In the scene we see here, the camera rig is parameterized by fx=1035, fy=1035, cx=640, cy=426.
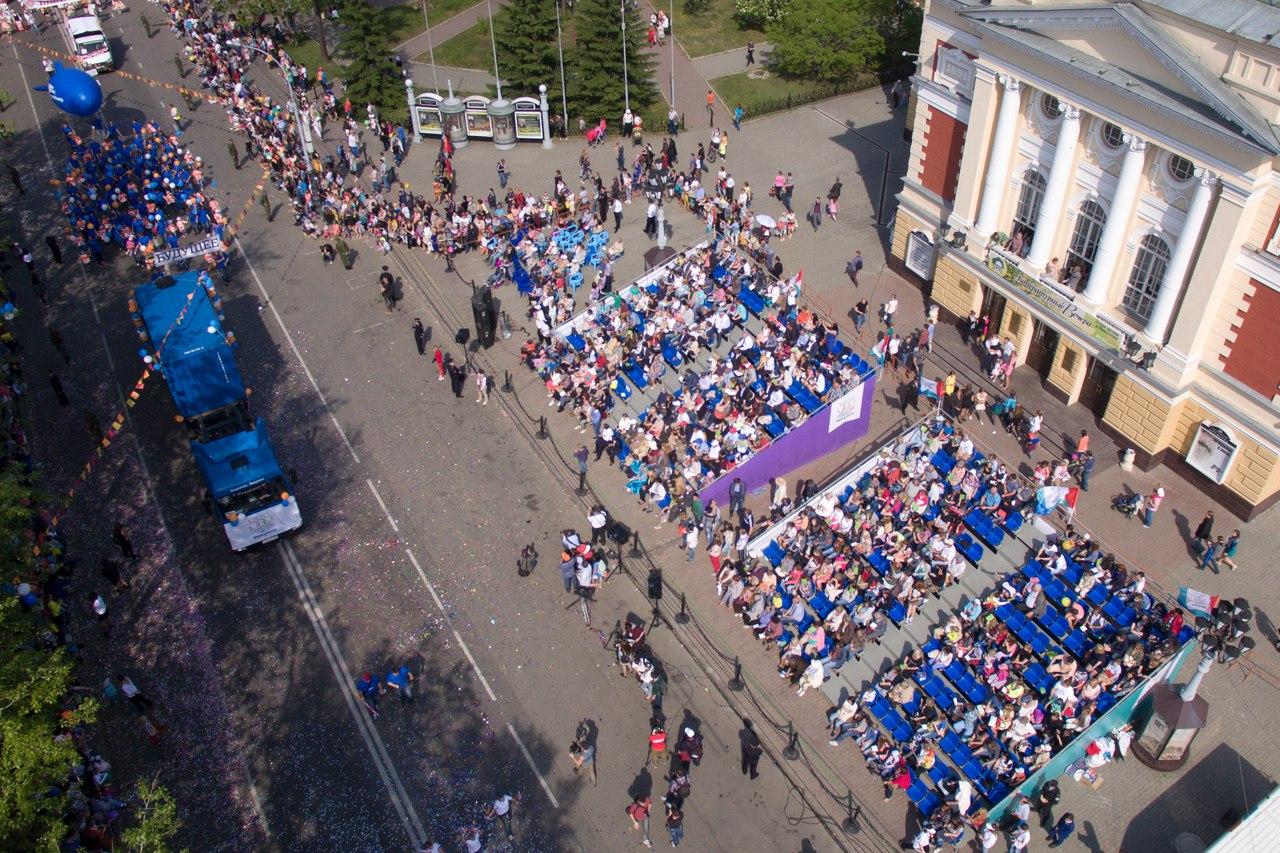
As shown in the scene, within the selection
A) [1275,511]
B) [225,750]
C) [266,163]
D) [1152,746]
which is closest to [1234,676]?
[1152,746]

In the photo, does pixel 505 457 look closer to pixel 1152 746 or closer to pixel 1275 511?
pixel 1152 746

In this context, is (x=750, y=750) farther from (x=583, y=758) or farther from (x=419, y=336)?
(x=419, y=336)

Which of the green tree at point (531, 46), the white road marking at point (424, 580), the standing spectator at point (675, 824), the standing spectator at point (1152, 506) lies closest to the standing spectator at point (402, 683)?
the white road marking at point (424, 580)

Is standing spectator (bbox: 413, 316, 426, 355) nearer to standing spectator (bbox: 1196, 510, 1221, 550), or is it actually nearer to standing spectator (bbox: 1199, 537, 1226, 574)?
standing spectator (bbox: 1196, 510, 1221, 550)

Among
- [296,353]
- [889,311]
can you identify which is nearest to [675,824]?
[889,311]

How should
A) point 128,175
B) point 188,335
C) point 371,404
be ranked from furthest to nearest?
point 128,175 < point 371,404 < point 188,335

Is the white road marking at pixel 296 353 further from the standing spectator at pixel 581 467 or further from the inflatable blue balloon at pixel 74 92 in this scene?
the inflatable blue balloon at pixel 74 92
